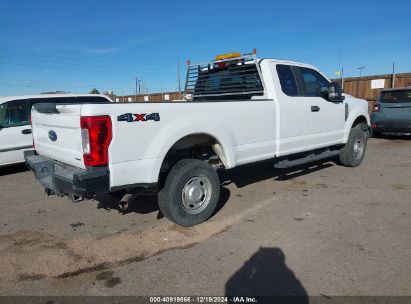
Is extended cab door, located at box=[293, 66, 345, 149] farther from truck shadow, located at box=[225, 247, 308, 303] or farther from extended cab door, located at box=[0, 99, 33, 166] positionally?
extended cab door, located at box=[0, 99, 33, 166]

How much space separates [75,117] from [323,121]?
4388 mm

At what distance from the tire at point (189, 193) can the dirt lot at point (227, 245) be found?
0.58ft

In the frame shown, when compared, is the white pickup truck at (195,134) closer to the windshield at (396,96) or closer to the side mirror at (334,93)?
the side mirror at (334,93)

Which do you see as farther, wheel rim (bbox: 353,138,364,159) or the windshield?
the windshield

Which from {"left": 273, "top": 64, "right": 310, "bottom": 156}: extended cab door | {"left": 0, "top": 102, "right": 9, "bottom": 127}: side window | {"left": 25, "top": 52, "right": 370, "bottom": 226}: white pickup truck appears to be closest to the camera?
{"left": 25, "top": 52, "right": 370, "bottom": 226}: white pickup truck

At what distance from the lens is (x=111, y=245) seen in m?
3.97

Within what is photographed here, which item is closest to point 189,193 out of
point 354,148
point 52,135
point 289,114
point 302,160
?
point 52,135

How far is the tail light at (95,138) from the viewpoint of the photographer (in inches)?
134

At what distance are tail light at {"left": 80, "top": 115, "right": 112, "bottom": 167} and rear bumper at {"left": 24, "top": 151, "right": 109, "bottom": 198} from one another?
101mm

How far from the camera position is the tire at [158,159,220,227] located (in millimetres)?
4199

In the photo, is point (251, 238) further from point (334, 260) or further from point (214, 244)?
point (334, 260)

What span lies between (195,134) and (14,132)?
4.95m

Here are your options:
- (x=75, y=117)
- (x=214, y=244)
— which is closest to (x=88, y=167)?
(x=75, y=117)

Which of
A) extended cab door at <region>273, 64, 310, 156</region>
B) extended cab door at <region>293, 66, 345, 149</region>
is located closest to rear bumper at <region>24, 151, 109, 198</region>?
extended cab door at <region>273, 64, 310, 156</region>
